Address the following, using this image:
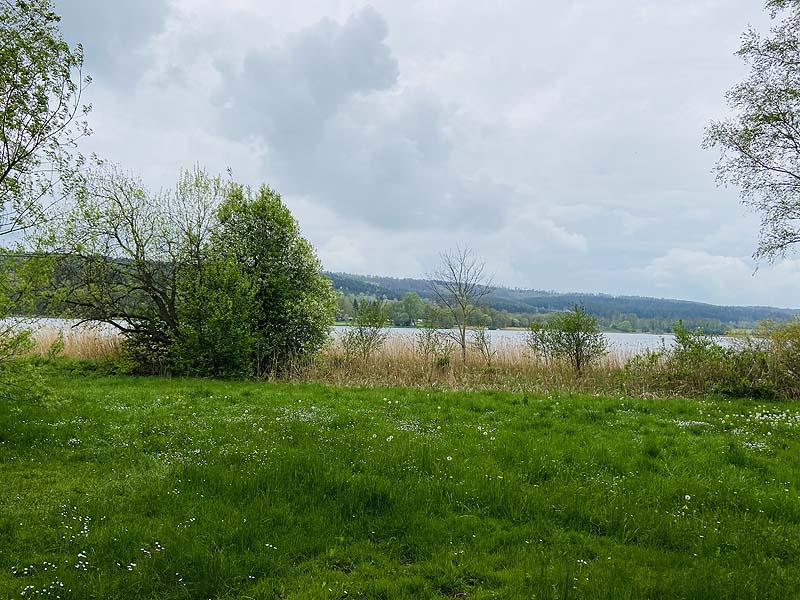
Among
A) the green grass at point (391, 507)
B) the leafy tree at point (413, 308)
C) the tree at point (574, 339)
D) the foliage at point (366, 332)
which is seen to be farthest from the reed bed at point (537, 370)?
the green grass at point (391, 507)

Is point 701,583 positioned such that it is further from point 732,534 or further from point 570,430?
point 570,430

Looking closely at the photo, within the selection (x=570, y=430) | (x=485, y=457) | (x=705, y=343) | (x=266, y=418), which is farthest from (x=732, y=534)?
(x=705, y=343)

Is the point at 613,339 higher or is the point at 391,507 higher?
the point at 613,339

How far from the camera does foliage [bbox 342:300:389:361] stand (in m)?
18.7

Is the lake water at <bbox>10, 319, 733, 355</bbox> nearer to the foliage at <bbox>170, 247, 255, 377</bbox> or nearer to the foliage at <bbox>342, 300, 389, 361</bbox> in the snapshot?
the foliage at <bbox>342, 300, 389, 361</bbox>

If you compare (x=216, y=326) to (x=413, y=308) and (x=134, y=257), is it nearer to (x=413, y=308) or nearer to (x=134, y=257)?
(x=134, y=257)

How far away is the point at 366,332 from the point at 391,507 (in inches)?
560

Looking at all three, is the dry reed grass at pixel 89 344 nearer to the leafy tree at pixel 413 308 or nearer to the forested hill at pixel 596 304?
the forested hill at pixel 596 304

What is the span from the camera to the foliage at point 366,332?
1866 centimetres

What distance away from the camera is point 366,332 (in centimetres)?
1928

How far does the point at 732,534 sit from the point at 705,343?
477 inches

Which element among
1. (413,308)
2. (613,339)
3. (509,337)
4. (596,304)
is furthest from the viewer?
(596,304)

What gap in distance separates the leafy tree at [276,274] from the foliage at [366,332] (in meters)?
1.13

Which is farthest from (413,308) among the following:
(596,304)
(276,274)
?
(596,304)
